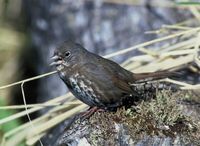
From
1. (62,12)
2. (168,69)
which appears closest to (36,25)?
(62,12)

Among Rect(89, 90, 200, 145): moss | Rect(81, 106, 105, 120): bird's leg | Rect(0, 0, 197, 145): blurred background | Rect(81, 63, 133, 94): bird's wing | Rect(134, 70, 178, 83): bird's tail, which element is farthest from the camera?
Rect(0, 0, 197, 145): blurred background

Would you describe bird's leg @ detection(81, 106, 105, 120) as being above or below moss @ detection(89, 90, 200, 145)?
above

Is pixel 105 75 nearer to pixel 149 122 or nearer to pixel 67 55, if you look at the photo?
pixel 67 55

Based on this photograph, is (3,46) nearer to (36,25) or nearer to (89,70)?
(36,25)

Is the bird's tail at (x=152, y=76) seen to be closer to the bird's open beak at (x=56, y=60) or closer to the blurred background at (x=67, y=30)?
the bird's open beak at (x=56, y=60)

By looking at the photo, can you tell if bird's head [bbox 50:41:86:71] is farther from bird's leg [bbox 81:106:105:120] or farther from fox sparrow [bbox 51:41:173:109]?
bird's leg [bbox 81:106:105:120]

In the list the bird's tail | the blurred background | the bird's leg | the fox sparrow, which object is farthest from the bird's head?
the blurred background
